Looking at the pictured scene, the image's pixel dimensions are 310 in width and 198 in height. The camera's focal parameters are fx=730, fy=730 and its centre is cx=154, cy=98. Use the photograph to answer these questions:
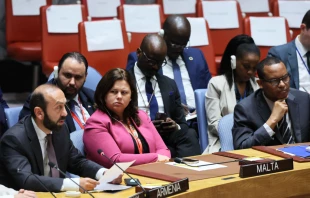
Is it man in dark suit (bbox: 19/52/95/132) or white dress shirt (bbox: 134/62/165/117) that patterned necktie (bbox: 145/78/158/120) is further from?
man in dark suit (bbox: 19/52/95/132)

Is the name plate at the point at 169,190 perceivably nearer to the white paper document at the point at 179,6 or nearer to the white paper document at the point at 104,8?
the white paper document at the point at 104,8

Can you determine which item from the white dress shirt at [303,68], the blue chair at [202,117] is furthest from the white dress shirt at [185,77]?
the white dress shirt at [303,68]

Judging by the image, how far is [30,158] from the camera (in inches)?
125

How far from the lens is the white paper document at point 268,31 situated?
5.86 meters

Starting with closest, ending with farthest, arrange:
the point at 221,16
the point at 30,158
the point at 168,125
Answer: the point at 30,158 → the point at 168,125 → the point at 221,16

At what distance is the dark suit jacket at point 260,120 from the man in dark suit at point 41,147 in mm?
863

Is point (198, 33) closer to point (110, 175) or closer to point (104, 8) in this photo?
point (104, 8)

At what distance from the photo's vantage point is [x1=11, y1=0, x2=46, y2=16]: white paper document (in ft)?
19.3

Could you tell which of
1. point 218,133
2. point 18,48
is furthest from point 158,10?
point 218,133

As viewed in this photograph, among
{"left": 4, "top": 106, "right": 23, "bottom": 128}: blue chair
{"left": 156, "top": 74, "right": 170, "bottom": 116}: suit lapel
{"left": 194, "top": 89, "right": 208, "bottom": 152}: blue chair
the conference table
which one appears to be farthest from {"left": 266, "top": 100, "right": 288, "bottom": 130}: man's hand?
{"left": 4, "top": 106, "right": 23, "bottom": 128}: blue chair

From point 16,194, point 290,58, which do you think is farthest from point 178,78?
point 16,194

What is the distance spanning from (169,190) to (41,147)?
755mm

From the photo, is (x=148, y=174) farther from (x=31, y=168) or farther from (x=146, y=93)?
(x=146, y=93)

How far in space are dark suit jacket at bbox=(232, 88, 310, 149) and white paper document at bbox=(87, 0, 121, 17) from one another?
233 cm
